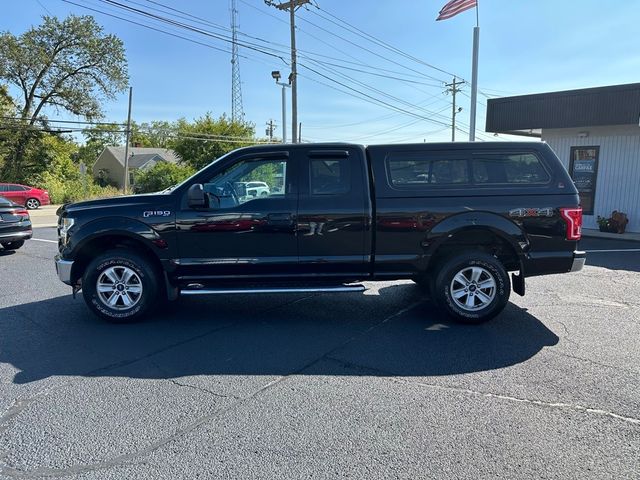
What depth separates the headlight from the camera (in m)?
5.29

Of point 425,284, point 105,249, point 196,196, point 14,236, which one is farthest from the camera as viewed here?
point 14,236

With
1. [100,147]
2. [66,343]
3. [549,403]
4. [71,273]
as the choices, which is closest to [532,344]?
[549,403]

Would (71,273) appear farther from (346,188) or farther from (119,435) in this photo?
(346,188)

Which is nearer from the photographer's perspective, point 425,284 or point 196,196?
point 196,196

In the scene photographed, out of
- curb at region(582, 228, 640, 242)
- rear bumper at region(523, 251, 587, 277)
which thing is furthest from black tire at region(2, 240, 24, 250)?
curb at region(582, 228, 640, 242)

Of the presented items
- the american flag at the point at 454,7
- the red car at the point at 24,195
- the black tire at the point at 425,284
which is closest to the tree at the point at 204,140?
the red car at the point at 24,195

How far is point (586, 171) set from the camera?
1433 centimetres

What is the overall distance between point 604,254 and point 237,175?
885 cm

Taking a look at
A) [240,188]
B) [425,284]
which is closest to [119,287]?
[240,188]

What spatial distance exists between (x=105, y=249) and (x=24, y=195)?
27.8 m

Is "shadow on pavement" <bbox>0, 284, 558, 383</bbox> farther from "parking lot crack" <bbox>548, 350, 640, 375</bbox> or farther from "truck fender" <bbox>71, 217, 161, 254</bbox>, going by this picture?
"truck fender" <bbox>71, 217, 161, 254</bbox>

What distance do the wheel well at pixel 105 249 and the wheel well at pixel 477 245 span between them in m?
3.31

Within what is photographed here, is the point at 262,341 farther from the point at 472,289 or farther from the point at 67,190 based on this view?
the point at 67,190

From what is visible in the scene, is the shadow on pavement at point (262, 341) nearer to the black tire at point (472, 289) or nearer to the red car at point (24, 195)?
the black tire at point (472, 289)
